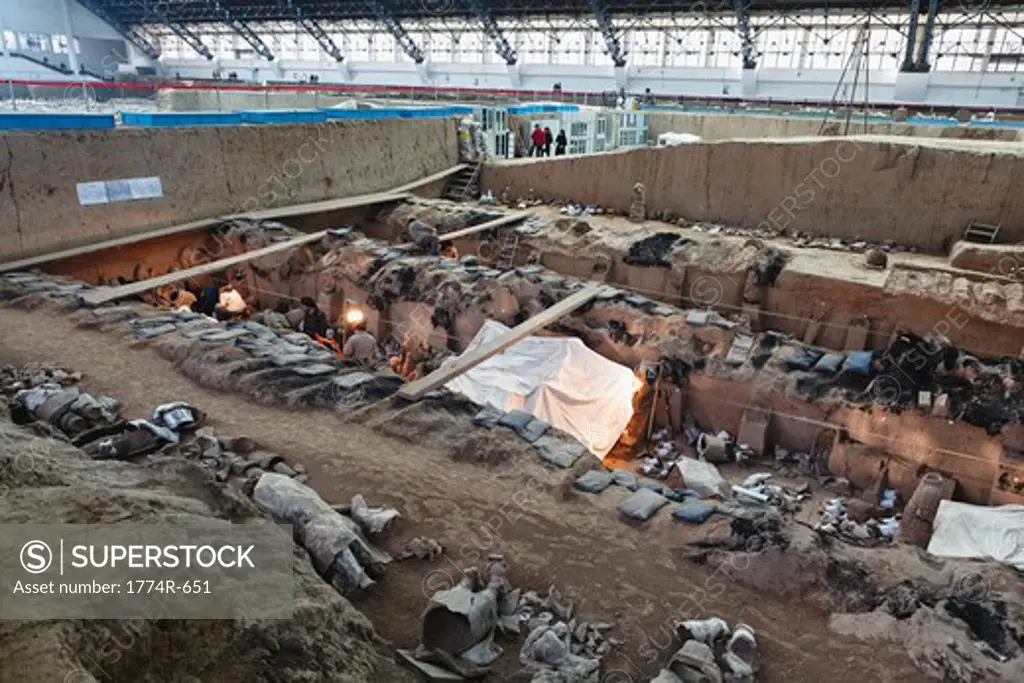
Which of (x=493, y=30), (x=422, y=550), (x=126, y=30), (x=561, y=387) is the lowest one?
(x=561, y=387)

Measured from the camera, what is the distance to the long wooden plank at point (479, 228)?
37.1ft

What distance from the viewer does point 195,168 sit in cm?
1148

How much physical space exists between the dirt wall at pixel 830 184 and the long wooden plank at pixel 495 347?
410cm

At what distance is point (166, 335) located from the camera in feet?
23.0

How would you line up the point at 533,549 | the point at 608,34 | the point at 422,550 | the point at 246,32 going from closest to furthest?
1. the point at 422,550
2. the point at 533,549
3. the point at 608,34
4. the point at 246,32

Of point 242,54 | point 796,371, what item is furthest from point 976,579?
point 242,54

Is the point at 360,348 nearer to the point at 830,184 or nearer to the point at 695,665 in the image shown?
the point at 695,665

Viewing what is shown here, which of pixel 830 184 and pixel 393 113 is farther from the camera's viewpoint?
pixel 393 113

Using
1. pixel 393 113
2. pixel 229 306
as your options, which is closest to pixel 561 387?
pixel 229 306

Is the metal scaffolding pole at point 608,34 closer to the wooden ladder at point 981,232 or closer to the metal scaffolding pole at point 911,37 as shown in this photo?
the metal scaffolding pole at point 911,37

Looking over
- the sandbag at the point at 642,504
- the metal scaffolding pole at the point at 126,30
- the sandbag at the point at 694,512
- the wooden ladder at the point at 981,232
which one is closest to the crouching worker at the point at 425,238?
the sandbag at the point at 642,504

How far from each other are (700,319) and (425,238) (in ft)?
15.8

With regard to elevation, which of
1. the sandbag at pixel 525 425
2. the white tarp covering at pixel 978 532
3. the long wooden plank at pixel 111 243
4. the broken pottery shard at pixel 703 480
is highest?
the long wooden plank at pixel 111 243

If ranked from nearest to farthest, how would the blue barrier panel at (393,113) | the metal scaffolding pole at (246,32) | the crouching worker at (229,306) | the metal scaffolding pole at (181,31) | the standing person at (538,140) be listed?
the crouching worker at (229,306) → the blue barrier panel at (393,113) → the standing person at (538,140) → the metal scaffolding pole at (246,32) → the metal scaffolding pole at (181,31)
